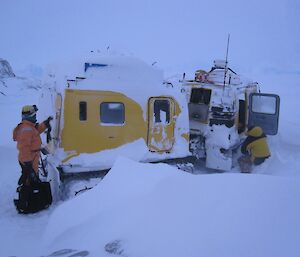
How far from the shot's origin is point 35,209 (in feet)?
18.8

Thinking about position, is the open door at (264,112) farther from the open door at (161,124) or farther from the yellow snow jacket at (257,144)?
the open door at (161,124)

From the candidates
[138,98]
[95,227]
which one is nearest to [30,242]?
[95,227]

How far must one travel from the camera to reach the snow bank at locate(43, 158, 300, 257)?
7.73ft

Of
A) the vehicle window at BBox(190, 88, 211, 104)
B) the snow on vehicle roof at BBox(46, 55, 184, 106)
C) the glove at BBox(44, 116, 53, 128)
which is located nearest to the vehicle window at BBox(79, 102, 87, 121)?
the snow on vehicle roof at BBox(46, 55, 184, 106)

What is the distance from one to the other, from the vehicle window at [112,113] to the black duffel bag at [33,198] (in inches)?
59.3

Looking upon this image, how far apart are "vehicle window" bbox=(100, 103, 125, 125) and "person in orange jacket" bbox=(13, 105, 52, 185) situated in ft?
3.13

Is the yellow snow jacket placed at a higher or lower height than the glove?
lower

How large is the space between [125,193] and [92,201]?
48 cm

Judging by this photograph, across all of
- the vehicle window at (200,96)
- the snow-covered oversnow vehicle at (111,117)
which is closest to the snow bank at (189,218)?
the snow-covered oversnow vehicle at (111,117)

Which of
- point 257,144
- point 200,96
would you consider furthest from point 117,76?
point 257,144

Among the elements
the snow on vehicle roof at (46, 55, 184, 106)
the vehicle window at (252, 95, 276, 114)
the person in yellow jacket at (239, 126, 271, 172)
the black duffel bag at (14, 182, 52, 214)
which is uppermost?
the snow on vehicle roof at (46, 55, 184, 106)

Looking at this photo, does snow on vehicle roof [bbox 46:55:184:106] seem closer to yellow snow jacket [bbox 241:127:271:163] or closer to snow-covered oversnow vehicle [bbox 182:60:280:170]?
snow-covered oversnow vehicle [bbox 182:60:280:170]

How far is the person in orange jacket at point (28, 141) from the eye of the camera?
18.6 ft

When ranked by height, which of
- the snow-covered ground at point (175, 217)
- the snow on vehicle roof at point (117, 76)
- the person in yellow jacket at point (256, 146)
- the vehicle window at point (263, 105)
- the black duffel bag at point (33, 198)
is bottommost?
the black duffel bag at point (33, 198)
